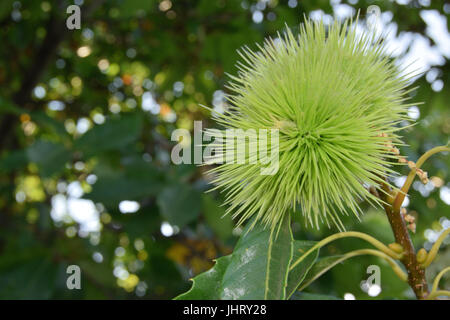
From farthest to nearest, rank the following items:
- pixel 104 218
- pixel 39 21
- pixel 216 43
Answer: pixel 104 218 < pixel 39 21 < pixel 216 43

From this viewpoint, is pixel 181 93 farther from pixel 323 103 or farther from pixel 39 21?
pixel 323 103

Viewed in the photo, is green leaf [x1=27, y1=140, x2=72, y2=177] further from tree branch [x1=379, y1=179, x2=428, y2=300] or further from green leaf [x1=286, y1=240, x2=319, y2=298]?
tree branch [x1=379, y1=179, x2=428, y2=300]

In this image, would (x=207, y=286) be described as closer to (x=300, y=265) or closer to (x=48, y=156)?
(x=300, y=265)

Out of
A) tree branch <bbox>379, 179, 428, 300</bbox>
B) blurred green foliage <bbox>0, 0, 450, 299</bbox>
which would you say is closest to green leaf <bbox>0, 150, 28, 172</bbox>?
blurred green foliage <bbox>0, 0, 450, 299</bbox>

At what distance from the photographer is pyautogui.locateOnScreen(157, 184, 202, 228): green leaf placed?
65.0 inches

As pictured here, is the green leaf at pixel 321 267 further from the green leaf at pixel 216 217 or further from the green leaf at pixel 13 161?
the green leaf at pixel 13 161

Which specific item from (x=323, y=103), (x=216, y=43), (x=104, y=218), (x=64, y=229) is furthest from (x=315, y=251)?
(x=104, y=218)

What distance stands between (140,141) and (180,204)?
111 centimetres

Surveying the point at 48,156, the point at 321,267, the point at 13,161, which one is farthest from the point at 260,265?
the point at 13,161

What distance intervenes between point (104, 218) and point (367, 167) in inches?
117

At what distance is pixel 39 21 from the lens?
281 cm

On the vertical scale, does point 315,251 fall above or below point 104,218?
above

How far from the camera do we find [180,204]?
172cm
